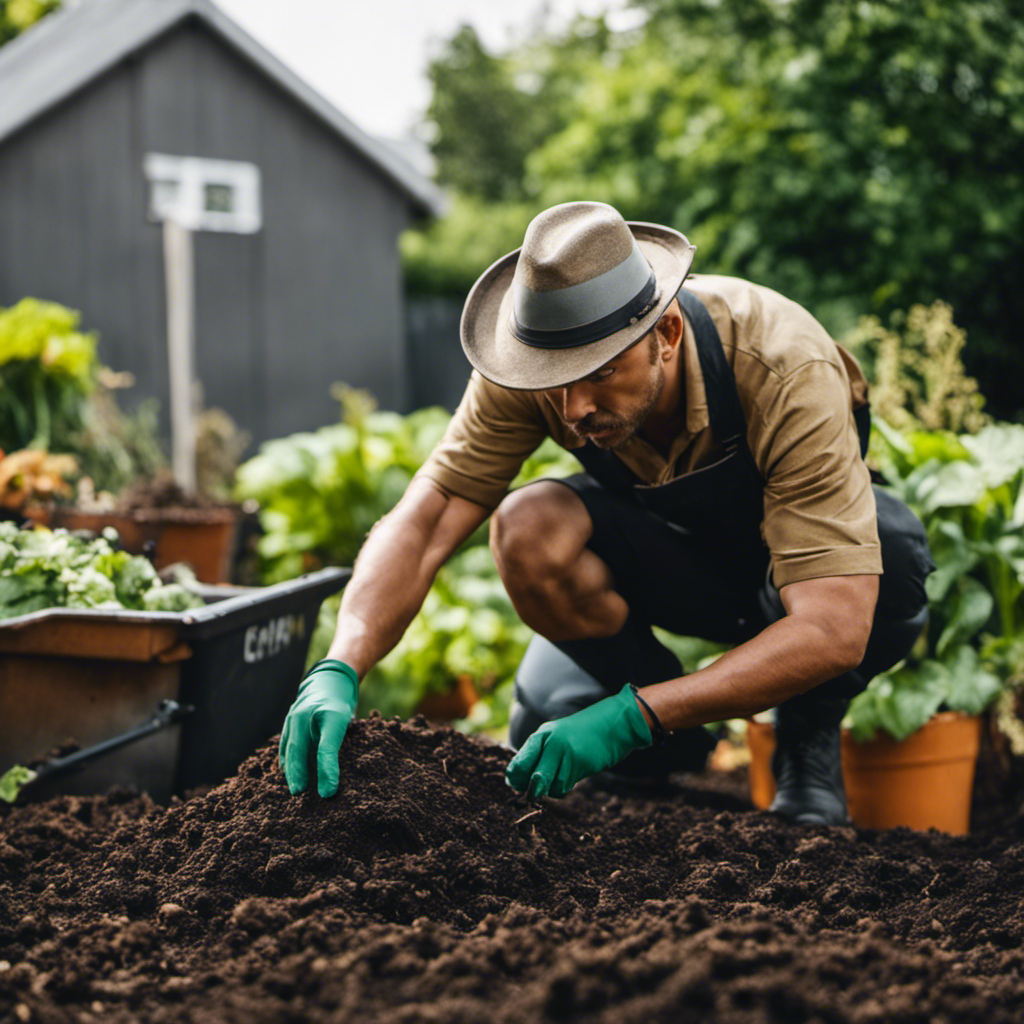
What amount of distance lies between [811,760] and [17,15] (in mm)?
19894

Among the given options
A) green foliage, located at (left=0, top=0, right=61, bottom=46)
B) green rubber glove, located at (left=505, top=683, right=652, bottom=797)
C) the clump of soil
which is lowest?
green rubber glove, located at (left=505, top=683, right=652, bottom=797)

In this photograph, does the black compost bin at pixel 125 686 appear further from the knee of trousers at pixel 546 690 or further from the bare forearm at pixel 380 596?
the knee of trousers at pixel 546 690

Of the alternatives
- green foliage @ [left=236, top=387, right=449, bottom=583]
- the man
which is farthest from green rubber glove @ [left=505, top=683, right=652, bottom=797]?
green foliage @ [left=236, top=387, right=449, bottom=583]

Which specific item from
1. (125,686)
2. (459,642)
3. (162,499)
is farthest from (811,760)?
(162,499)

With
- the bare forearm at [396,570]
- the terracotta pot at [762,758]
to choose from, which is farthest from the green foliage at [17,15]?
the terracotta pot at [762,758]

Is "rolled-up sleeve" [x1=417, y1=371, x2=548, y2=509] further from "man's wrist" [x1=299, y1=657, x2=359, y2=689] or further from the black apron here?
"man's wrist" [x1=299, y1=657, x2=359, y2=689]

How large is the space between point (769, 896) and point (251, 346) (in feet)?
30.5

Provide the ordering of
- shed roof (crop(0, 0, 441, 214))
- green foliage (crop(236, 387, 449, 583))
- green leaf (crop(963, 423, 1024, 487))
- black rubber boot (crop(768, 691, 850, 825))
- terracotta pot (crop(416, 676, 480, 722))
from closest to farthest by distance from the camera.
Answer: black rubber boot (crop(768, 691, 850, 825)), green leaf (crop(963, 423, 1024, 487)), terracotta pot (crop(416, 676, 480, 722)), green foliage (crop(236, 387, 449, 583)), shed roof (crop(0, 0, 441, 214))

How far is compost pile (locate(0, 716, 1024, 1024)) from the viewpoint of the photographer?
1.21 meters

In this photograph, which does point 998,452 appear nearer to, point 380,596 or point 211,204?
point 380,596

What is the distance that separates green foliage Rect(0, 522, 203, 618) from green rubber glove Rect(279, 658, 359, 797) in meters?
0.73

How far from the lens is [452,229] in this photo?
17.1 meters

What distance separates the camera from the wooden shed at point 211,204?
30.0 ft

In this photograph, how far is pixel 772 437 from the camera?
6.58 ft
